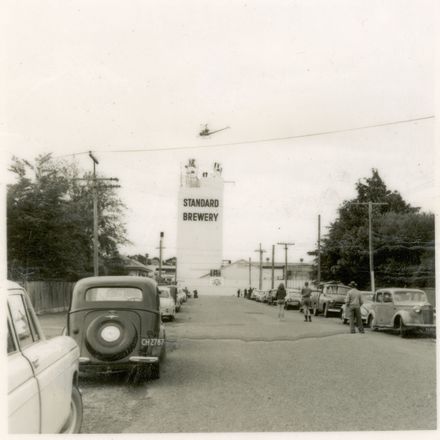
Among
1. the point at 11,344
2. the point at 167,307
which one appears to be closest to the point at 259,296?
the point at 167,307

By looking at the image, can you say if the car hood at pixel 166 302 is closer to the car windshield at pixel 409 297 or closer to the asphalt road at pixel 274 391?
A: the car windshield at pixel 409 297

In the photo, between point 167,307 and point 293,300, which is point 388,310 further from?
point 293,300

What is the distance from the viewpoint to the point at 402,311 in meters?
19.2

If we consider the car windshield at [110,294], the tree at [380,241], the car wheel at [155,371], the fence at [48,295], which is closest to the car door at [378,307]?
the fence at [48,295]

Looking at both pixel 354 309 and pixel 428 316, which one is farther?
pixel 354 309

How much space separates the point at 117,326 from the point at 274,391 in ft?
8.24

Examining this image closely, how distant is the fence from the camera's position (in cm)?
2369

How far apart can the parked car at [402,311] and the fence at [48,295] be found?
10095mm

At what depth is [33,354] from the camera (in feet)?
17.1

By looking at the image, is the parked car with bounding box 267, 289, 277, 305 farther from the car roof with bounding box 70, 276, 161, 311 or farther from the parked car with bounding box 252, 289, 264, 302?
the car roof with bounding box 70, 276, 161, 311

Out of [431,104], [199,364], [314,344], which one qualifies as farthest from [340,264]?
[431,104]

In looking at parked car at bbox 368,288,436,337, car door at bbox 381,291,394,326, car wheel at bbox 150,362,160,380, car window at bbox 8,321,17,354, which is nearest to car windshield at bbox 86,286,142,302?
car wheel at bbox 150,362,160,380

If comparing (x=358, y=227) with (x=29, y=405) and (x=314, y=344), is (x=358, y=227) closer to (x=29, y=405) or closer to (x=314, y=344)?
(x=314, y=344)

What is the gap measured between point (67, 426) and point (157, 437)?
88cm
